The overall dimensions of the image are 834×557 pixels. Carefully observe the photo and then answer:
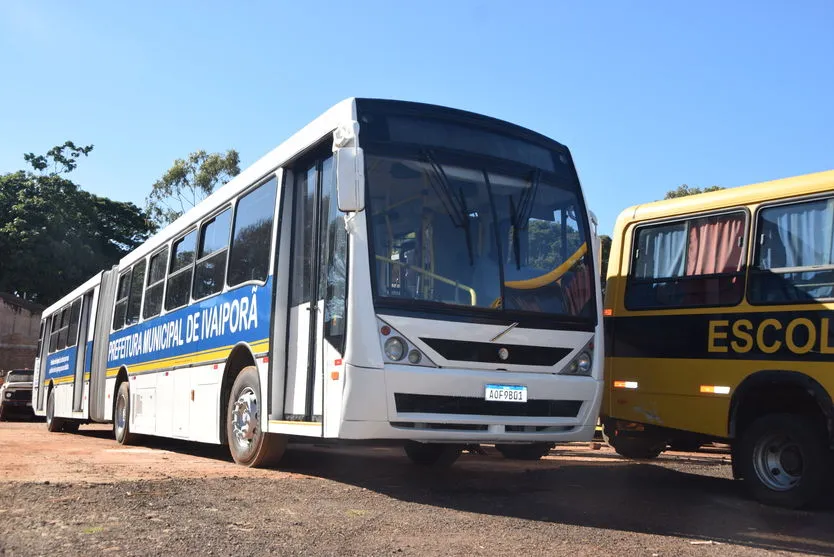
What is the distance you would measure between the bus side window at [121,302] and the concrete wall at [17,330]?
1234 inches

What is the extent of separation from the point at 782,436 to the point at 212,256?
6.63 meters

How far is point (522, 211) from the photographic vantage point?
7703 millimetres

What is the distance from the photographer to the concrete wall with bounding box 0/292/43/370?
144 feet

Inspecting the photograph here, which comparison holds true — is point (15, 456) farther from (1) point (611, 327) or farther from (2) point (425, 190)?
(1) point (611, 327)

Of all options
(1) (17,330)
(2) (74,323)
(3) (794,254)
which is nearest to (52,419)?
(2) (74,323)

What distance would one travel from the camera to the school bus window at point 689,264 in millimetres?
8359

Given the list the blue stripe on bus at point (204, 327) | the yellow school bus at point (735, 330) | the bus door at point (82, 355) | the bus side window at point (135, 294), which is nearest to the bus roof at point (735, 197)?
the yellow school bus at point (735, 330)

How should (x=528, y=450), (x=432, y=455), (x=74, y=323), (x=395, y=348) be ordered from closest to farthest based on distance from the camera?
1. (x=395, y=348)
2. (x=528, y=450)
3. (x=432, y=455)
4. (x=74, y=323)

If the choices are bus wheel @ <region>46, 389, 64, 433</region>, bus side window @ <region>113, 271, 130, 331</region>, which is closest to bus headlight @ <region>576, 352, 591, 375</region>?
bus side window @ <region>113, 271, 130, 331</region>

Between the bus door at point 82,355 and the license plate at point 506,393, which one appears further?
the bus door at point 82,355

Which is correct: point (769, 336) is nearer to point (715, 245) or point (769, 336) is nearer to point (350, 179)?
point (715, 245)

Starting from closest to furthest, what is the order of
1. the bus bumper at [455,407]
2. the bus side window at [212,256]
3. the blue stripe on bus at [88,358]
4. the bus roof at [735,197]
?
the bus bumper at [455,407] → the bus roof at [735,197] → the bus side window at [212,256] → the blue stripe on bus at [88,358]

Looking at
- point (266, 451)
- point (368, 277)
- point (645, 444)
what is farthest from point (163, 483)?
point (645, 444)

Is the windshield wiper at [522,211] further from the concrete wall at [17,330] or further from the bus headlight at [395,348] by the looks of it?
the concrete wall at [17,330]
